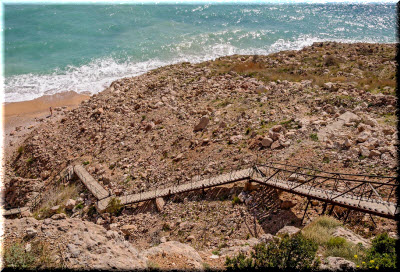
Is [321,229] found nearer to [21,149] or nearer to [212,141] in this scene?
[212,141]

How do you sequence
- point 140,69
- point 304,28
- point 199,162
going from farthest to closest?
point 304,28
point 140,69
point 199,162

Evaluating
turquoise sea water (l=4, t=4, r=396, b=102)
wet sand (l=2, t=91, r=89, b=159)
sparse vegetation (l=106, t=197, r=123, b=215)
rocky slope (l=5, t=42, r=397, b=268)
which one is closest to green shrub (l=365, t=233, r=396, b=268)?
rocky slope (l=5, t=42, r=397, b=268)

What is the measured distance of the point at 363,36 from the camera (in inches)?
2285

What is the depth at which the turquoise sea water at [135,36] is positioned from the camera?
3491cm

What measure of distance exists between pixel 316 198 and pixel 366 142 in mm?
5302

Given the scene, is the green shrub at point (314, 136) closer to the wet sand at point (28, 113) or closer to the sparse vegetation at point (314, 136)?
the sparse vegetation at point (314, 136)

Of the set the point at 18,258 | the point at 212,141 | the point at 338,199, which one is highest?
the point at 18,258

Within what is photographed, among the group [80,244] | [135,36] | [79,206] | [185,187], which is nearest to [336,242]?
[185,187]

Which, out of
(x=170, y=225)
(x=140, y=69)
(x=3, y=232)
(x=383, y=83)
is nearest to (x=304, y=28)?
(x=140, y=69)

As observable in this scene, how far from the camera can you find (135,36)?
49312 millimetres

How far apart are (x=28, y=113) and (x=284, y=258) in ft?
90.4

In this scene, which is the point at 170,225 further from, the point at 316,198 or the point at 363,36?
the point at 363,36

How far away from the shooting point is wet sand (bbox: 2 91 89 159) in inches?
881

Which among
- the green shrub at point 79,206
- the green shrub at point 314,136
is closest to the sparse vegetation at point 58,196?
the green shrub at point 79,206
